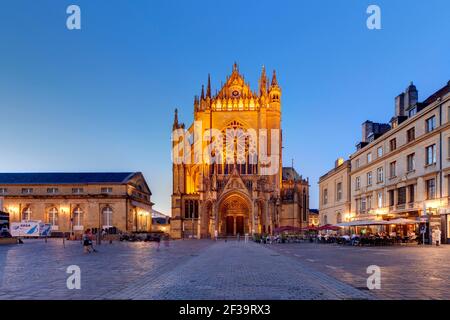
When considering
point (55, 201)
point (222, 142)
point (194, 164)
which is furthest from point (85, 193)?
point (222, 142)

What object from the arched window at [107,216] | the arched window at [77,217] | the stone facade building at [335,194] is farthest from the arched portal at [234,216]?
the arched window at [77,217]

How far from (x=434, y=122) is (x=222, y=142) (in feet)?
168

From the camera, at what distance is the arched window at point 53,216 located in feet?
299

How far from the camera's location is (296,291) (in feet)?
44.5

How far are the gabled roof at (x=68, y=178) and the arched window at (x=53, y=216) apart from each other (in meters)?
5.51

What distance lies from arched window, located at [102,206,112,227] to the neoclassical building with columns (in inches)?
458

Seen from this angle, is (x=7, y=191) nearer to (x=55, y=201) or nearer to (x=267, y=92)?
(x=55, y=201)

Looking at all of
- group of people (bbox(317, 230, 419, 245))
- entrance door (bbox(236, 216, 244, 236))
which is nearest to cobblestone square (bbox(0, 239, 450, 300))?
group of people (bbox(317, 230, 419, 245))

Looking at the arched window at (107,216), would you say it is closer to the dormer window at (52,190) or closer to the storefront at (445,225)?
the dormer window at (52,190)

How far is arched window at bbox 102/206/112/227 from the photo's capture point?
9056 centimetres

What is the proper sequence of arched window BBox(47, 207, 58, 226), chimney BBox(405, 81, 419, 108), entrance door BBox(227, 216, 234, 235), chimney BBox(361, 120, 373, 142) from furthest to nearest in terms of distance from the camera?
arched window BBox(47, 207, 58, 226) → entrance door BBox(227, 216, 234, 235) → chimney BBox(361, 120, 373, 142) → chimney BBox(405, 81, 419, 108)

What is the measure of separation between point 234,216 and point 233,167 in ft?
29.3

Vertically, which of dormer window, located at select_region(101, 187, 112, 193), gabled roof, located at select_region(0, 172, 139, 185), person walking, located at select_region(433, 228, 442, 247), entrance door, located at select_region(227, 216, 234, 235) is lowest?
entrance door, located at select_region(227, 216, 234, 235)

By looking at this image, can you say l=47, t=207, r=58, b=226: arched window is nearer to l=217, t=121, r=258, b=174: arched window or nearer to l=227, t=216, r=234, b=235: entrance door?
l=217, t=121, r=258, b=174: arched window
